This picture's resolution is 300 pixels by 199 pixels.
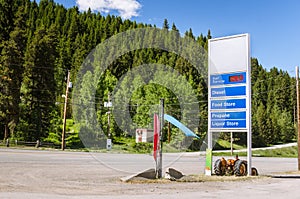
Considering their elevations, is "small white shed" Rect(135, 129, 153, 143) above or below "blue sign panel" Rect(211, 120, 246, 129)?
below

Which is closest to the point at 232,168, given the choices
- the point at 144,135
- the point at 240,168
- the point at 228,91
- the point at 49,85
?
Answer: the point at 240,168

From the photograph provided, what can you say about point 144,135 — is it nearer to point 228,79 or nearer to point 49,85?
point 228,79

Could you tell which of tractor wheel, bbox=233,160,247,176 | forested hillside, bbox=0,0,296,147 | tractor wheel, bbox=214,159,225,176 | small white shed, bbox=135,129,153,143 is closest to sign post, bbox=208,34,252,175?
tractor wheel, bbox=233,160,247,176

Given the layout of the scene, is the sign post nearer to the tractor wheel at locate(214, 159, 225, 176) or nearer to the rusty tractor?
the rusty tractor

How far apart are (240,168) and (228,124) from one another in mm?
2144

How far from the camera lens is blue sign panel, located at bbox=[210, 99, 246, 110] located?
1725 centimetres

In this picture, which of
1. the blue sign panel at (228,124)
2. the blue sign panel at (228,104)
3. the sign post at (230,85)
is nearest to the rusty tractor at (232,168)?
the sign post at (230,85)

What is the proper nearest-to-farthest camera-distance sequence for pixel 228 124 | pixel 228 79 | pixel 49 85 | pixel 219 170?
pixel 219 170 < pixel 228 124 < pixel 228 79 < pixel 49 85

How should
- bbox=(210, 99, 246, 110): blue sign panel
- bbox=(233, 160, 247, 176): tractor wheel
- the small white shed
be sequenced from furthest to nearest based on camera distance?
1. bbox=(210, 99, 246, 110): blue sign panel
2. bbox=(233, 160, 247, 176): tractor wheel
3. the small white shed

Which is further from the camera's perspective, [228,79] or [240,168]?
[228,79]

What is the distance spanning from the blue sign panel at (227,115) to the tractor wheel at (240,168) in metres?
2.08

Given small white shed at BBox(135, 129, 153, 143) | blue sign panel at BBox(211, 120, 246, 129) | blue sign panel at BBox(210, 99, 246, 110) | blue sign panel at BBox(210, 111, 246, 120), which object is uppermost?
blue sign panel at BBox(210, 99, 246, 110)

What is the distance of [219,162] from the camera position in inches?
672

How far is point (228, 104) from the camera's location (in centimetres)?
1759
